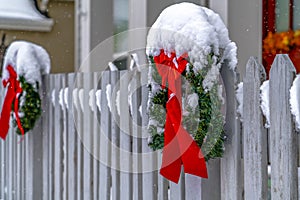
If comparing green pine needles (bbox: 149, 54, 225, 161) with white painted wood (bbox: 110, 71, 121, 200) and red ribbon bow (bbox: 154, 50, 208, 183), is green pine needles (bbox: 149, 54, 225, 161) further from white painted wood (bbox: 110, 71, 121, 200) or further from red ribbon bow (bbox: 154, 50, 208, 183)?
white painted wood (bbox: 110, 71, 121, 200)

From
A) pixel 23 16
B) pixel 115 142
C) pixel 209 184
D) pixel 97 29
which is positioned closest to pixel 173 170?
pixel 209 184

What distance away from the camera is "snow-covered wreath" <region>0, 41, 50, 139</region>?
3494 mm

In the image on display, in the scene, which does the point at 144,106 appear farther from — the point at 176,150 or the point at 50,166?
the point at 50,166

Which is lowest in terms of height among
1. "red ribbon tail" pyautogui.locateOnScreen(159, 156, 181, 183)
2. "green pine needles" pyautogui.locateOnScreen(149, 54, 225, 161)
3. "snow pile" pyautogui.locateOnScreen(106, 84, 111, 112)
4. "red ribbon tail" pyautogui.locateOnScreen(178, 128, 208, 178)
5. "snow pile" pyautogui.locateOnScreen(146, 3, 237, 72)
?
"red ribbon tail" pyautogui.locateOnScreen(159, 156, 181, 183)

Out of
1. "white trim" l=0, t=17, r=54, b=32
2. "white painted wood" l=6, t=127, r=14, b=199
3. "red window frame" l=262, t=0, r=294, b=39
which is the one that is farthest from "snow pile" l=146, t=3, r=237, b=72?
"white trim" l=0, t=17, r=54, b=32

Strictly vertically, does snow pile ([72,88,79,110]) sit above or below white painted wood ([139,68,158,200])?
above

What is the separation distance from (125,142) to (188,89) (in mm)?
765

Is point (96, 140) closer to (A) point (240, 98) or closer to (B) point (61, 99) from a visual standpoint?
(B) point (61, 99)

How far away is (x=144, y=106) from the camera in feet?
7.80

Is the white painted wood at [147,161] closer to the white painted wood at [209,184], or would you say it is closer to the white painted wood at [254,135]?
the white painted wood at [209,184]

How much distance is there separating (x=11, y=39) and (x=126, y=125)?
379 cm

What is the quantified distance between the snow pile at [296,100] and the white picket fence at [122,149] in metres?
0.02

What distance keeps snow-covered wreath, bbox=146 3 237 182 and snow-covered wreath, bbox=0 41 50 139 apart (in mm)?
1650

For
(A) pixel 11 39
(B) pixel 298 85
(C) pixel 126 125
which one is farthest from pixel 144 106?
(A) pixel 11 39
